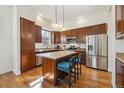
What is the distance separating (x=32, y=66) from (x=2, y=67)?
1216mm

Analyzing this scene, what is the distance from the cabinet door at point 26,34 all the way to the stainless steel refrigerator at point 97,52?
8.94 ft

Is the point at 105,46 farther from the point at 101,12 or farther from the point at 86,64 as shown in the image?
the point at 101,12

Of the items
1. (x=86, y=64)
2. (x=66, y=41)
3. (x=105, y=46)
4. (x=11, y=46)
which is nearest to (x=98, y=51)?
(x=105, y=46)

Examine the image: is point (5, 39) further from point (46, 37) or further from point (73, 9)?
point (73, 9)

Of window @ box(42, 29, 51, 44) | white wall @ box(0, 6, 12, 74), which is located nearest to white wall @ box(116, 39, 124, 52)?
white wall @ box(0, 6, 12, 74)

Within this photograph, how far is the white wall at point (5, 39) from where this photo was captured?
3.93m

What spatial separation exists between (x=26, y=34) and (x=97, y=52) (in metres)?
3.21

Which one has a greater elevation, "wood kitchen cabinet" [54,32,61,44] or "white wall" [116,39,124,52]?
"wood kitchen cabinet" [54,32,61,44]

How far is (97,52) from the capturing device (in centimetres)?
475

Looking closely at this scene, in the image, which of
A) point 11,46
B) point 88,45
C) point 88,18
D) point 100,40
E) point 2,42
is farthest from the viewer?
point 88,18

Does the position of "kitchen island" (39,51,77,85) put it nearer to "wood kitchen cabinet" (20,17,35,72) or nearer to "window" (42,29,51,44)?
"wood kitchen cabinet" (20,17,35,72)

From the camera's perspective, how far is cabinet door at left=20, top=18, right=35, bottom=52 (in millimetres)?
4086
